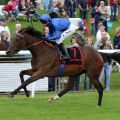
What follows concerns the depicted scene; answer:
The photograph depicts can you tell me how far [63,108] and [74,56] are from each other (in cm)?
137

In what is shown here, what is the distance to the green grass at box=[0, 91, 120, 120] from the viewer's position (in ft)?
38.6

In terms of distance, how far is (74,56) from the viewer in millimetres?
13812

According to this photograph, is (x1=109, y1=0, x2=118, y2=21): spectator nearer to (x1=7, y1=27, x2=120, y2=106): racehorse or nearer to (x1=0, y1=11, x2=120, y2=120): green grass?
(x1=0, y1=11, x2=120, y2=120): green grass

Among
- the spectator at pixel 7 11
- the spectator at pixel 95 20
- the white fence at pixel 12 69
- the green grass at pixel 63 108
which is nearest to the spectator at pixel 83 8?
the spectator at pixel 95 20

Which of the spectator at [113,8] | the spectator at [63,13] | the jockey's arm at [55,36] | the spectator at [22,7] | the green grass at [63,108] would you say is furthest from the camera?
the spectator at [113,8]

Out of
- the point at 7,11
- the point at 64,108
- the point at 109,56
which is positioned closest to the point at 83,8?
the point at 7,11

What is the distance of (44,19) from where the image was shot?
13.3 meters

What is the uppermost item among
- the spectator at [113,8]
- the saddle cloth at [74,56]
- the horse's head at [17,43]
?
the horse's head at [17,43]

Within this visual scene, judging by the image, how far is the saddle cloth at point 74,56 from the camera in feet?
45.2

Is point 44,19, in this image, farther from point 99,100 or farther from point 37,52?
point 99,100

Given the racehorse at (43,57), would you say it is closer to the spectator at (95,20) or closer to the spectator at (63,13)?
the spectator at (95,20)

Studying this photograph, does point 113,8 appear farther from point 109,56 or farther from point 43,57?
point 43,57

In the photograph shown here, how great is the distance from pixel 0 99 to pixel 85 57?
2.14 meters

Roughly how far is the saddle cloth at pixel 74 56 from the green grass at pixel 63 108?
0.85 meters
